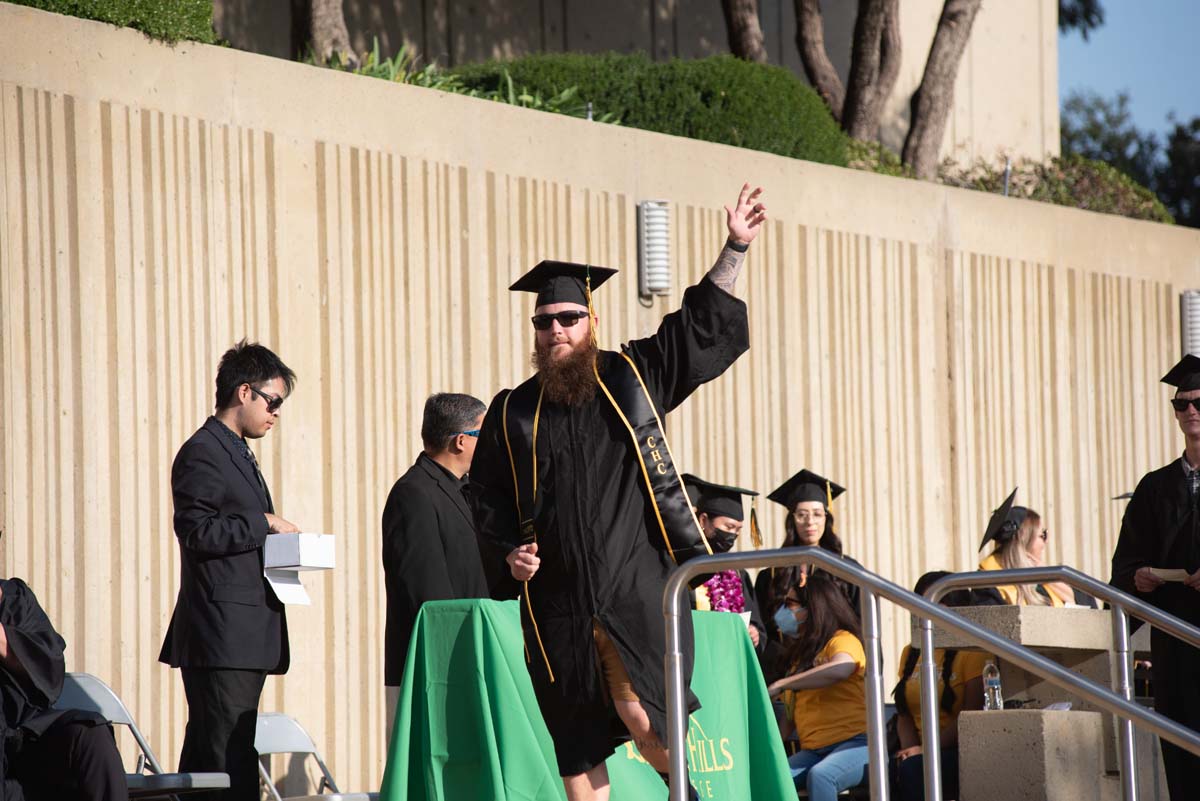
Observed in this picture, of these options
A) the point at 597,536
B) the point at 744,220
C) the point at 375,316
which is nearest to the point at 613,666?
the point at 597,536

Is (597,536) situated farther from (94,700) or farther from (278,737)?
(278,737)

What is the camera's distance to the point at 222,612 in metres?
5.86

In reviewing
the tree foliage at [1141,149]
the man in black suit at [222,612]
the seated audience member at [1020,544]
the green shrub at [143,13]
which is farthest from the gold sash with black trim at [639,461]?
the tree foliage at [1141,149]

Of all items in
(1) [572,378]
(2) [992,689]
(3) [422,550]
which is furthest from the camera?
(2) [992,689]

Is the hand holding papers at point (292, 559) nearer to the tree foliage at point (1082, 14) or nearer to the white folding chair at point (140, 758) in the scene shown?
the white folding chair at point (140, 758)

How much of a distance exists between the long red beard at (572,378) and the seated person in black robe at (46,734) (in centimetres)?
175

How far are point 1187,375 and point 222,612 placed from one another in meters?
3.48

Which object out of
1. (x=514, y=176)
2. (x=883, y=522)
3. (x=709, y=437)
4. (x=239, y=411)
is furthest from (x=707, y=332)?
(x=883, y=522)

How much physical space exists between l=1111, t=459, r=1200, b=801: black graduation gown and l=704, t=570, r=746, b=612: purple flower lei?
1.55 meters

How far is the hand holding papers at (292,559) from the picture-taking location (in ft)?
19.1

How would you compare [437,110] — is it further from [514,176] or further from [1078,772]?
[1078,772]

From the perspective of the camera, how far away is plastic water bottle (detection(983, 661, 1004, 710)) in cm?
683

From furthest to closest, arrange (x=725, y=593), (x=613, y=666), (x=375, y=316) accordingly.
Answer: (x=375, y=316), (x=725, y=593), (x=613, y=666)

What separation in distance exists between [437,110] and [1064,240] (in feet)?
16.4
